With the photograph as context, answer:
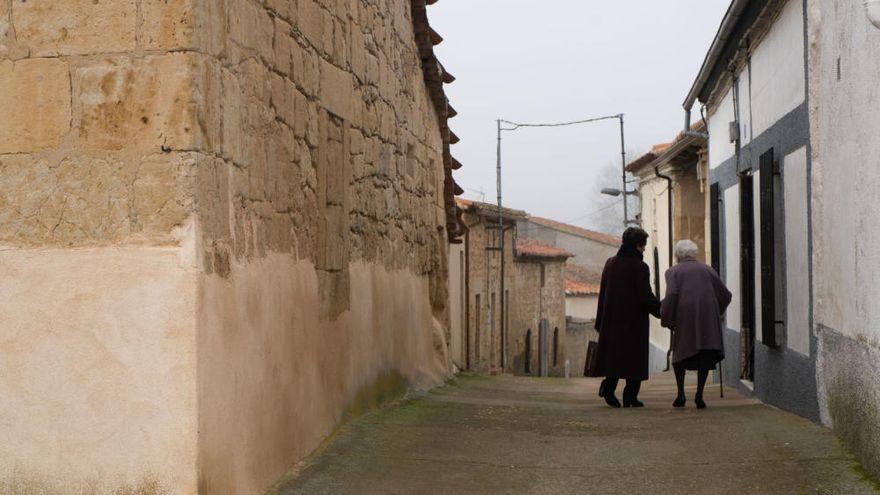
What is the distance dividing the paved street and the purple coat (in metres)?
0.64

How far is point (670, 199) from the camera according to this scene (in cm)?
2178

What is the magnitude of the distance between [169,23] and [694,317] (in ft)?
20.1

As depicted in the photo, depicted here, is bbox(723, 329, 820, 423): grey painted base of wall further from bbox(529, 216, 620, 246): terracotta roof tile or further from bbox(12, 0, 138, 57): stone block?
bbox(529, 216, 620, 246): terracotta roof tile

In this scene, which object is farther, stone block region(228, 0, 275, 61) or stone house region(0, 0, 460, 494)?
stone block region(228, 0, 275, 61)

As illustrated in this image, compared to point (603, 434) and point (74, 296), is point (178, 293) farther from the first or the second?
point (603, 434)

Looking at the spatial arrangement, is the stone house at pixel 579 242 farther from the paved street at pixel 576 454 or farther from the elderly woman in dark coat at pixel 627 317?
the paved street at pixel 576 454

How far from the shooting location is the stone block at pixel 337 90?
6.46 meters

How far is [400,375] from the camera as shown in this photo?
29.2ft

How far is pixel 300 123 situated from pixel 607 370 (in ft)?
15.7

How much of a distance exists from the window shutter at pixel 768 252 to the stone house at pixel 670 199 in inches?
262

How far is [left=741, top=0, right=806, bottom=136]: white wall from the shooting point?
325 inches

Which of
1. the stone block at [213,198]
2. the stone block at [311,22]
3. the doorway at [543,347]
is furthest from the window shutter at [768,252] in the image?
the doorway at [543,347]

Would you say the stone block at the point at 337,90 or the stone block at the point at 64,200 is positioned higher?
the stone block at the point at 337,90

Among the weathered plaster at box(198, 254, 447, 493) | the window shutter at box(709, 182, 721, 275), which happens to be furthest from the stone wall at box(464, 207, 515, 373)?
the weathered plaster at box(198, 254, 447, 493)
